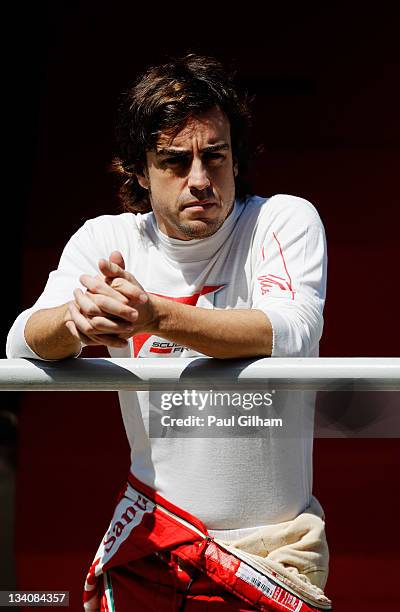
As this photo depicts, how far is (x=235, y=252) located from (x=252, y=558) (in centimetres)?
48

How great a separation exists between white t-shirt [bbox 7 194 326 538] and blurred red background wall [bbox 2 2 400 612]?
120cm

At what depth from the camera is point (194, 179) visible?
1516mm

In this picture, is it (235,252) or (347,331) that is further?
(347,331)

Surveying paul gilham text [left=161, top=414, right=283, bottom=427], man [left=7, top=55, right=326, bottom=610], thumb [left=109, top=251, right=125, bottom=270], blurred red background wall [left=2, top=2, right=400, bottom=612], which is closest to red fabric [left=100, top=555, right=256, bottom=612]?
man [left=7, top=55, right=326, bottom=610]

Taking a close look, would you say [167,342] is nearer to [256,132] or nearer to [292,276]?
[292,276]

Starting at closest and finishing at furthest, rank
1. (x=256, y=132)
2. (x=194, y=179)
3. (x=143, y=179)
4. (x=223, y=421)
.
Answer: (x=223, y=421)
(x=194, y=179)
(x=143, y=179)
(x=256, y=132)

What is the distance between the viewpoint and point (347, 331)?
2863 millimetres

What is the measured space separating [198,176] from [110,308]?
1.26 ft

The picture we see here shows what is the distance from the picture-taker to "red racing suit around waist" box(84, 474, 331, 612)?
1.41 meters

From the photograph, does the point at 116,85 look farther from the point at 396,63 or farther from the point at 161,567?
the point at 161,567

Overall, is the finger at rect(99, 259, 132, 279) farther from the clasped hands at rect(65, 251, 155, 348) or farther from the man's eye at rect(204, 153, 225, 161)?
the man's eye at rect(204, 153, 225, 161)

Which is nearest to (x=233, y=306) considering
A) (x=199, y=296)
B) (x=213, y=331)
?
(x=199, y=296)

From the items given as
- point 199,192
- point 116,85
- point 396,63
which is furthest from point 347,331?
point 199,192

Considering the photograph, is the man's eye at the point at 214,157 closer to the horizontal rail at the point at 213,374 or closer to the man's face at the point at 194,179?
the man's face at the point at 194,179
